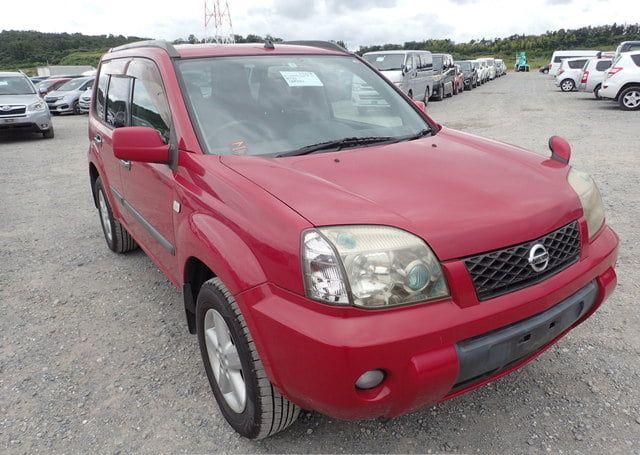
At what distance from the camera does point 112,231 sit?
4.50m

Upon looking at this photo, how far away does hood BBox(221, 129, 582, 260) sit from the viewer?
5.91 ft

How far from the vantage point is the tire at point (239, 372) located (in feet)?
6.48

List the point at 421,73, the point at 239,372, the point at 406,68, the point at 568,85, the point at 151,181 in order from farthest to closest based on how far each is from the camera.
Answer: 1. the point at 568,85
2. the point at 421,73
3. the point at 406,68
4. the point at 151,181
5. the point at 239,372

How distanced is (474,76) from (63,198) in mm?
26937

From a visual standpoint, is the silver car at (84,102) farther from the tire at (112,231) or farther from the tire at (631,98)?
the tire at (631,98)

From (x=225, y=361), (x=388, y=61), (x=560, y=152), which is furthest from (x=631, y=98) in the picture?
(x=225, y=361)

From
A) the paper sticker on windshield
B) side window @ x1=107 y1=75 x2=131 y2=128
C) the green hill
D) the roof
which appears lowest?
side window @ x1=107 y1=75 x2=131 y2=128

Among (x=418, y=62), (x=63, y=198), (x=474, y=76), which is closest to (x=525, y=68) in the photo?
(x=474, y=76)

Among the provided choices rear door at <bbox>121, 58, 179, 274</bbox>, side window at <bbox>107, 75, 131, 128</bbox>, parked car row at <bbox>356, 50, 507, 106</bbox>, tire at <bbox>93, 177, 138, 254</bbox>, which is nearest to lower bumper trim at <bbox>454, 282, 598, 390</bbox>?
rear door at <bbox>121, 58, 179, 274</bbox>

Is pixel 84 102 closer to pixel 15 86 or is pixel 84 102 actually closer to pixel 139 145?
pixel 15 86

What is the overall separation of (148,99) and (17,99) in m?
11.3

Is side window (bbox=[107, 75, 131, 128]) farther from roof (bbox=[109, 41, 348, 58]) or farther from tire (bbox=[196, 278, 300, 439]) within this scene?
tire (bbox=[196, 278, 300, 439])

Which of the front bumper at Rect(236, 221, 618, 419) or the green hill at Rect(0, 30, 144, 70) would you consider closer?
the front bumper at Rect(236, 221, 618, 419)

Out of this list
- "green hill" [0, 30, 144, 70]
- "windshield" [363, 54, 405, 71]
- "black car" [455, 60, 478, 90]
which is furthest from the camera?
"green hill" [0, 30, 144, 70]
